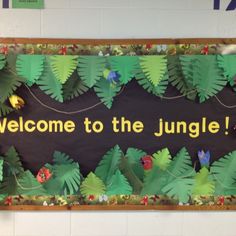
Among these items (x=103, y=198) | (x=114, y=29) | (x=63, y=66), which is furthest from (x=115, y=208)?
(x=114, y=29)

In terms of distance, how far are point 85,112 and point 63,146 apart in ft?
0.62

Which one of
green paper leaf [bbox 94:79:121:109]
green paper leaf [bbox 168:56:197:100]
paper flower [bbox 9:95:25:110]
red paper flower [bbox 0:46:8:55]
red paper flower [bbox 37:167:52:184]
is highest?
red paper flower [bbox 0:46:8:55]

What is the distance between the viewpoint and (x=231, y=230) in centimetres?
167

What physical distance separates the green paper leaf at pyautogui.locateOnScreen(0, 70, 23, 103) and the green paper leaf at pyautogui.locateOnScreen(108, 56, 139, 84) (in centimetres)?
44

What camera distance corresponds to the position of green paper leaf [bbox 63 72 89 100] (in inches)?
63.2

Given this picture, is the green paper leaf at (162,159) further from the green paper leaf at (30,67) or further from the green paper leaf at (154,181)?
the green paper leaf at (30,67)

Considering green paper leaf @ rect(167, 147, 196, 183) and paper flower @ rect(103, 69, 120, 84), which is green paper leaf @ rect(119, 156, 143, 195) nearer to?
green paper leaf @ rect(167, 147, 196, 183)

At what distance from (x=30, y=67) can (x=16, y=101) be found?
169 millimetres

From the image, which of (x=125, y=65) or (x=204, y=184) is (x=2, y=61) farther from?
(x=204, y=184)

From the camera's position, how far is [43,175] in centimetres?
161

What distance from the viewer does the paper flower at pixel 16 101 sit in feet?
5.18

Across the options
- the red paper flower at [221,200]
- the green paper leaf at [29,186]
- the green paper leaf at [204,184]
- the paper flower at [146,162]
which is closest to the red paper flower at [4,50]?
the green paper leaf at [29,186]

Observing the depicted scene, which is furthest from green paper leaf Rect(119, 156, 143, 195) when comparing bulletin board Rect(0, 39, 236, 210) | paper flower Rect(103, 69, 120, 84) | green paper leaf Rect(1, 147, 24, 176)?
green paper leaf Rect(1, 147, 24, 176)

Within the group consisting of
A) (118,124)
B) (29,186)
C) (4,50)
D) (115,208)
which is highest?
(4,50)
